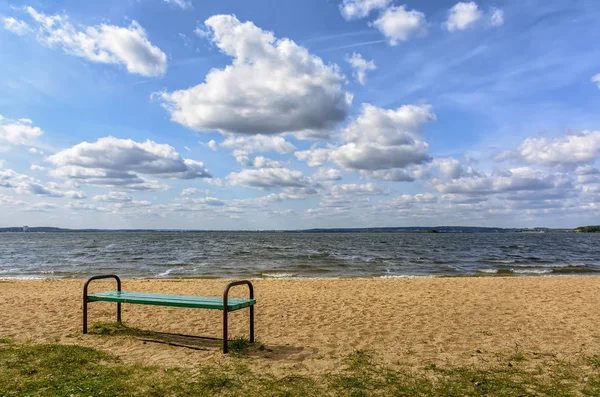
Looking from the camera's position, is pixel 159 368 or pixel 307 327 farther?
pixel 307 327

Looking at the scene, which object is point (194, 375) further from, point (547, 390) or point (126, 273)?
point (126, 273)

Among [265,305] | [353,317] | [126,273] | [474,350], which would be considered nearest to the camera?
[474,350]

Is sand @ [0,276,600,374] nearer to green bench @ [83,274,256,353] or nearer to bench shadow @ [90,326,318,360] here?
bench shadow @ [90,326,318,360]

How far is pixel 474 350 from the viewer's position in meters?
6.33

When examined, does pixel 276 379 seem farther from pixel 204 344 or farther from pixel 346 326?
pixel 346 326

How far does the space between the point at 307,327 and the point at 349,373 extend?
2.95m

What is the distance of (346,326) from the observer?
812cm

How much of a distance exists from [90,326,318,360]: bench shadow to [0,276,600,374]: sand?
0.03m

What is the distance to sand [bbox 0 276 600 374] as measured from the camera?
6.12 m

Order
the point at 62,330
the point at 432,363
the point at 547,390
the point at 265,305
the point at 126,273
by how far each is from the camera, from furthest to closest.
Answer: the point at 126,273
the point at 265,305
the point at 62,330
the point at 432,363
the point at 547,390

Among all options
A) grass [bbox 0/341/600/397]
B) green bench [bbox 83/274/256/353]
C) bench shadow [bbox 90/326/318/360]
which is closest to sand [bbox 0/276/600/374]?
bench shadow [bbox 90/326/318/360]

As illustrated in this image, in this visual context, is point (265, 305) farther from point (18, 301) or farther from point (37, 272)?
point (37, 272)

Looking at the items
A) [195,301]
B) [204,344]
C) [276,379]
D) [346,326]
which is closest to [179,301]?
[195,301]

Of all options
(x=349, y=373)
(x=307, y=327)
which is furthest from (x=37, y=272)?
(x=349, y=373)
